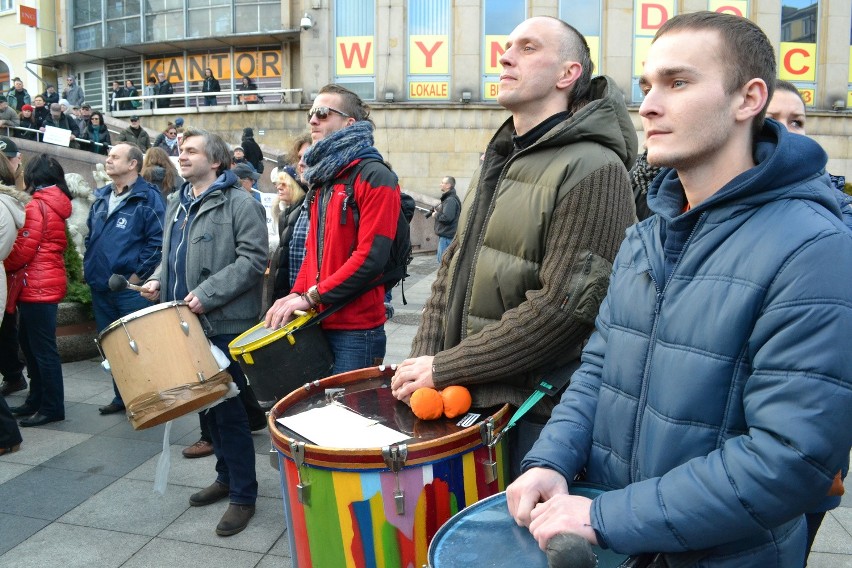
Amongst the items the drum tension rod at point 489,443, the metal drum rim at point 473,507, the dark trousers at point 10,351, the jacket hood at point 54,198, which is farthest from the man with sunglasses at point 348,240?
the dark trousers at point 10,351

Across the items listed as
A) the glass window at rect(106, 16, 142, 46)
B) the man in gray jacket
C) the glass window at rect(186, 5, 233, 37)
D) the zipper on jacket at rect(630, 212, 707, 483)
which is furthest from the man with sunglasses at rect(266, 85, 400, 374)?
the glass window at rect(106, 16, 142, 46)

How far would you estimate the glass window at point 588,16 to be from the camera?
22.8 meters

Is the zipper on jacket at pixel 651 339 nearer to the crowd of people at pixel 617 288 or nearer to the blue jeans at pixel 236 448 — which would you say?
the crowd of people at pixel 617 288

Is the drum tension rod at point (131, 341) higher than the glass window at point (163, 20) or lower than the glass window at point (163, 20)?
lower

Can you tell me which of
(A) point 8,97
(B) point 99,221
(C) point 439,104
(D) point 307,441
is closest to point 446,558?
(D) point 307,441

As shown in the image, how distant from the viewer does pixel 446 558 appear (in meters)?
1.66

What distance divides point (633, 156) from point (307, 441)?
1.47 m

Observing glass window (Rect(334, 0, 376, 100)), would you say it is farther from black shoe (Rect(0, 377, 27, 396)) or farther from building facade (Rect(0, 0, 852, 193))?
black shoe (Rect(0, 377, 27, 396))

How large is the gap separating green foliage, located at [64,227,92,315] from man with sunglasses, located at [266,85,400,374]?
4.62m

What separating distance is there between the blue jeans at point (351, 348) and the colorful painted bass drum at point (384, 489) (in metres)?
1.48

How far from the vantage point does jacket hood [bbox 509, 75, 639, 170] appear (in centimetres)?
242

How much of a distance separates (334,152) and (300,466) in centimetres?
205

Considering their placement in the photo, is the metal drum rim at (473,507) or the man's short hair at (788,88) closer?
the metal drum rim at (473,507)

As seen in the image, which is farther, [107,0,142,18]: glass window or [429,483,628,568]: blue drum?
[107,0,142,18]: glass window
